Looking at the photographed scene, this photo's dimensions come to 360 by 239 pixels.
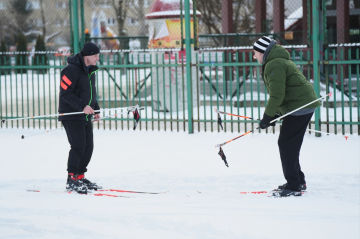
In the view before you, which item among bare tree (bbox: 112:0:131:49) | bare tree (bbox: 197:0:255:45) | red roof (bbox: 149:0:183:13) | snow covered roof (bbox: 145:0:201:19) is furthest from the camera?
bare tree (bbox: 112:0:131:49)

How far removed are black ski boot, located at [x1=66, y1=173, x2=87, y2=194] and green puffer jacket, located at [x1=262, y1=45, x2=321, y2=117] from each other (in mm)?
2061

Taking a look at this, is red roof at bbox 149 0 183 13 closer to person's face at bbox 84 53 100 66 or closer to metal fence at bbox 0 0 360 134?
metal fence at bbox 0 0 360 134

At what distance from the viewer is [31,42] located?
31.0m

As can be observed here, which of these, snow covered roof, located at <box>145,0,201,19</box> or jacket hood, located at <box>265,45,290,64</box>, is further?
snow covered roof, located at <box>145,0,201,19</box>

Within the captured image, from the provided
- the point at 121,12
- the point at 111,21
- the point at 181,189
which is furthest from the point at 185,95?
the point at 111,21

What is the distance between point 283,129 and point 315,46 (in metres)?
3.68

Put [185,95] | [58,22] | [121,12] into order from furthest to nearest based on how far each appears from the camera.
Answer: [58,22]
[121,12]
[185,95]

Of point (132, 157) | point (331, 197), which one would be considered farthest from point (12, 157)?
point (331, 197)

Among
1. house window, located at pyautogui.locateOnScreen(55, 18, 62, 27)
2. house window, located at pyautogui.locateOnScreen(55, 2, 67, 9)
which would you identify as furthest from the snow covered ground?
house window, located at pyautogui.locateOnScreen(55, 2, 67, 9)

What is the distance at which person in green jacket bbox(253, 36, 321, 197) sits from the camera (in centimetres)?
542

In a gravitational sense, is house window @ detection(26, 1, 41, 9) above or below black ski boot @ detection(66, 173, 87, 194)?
above

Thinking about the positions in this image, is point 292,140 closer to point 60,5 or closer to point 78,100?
point 78,100

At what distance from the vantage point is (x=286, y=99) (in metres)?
5.62

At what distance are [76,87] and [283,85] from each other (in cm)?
211
